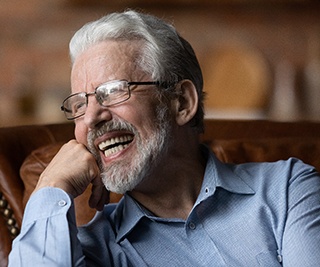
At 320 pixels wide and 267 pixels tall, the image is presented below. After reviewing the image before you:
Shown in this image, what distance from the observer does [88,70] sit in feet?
5.90

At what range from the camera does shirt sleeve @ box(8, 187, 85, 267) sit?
1.52 meters

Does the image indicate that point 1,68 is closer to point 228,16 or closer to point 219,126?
point 228,16

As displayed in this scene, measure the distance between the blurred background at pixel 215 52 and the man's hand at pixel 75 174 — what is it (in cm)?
282

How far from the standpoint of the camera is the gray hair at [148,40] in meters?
1.83

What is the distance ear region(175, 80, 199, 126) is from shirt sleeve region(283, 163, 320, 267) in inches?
11.9

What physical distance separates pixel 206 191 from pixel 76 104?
1.27 ft

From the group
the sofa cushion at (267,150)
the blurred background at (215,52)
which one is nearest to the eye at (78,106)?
the sofa cushion at (267,150)

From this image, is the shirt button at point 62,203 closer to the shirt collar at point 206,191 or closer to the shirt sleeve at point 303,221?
the shirt collar at point 206,191

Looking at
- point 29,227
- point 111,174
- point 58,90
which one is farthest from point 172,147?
point 58,90

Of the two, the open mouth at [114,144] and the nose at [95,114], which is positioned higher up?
the nose at [95,114]

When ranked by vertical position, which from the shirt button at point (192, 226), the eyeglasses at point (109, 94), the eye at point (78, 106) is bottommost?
the shirt button at point (192, 226)

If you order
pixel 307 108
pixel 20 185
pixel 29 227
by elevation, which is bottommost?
pixel 307 108

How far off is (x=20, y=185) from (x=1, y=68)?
8.74 feet

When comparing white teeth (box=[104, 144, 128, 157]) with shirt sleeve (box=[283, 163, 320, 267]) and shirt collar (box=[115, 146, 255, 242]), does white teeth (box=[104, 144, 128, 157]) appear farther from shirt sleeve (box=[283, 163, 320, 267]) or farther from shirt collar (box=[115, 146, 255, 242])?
shirt sleeve (box=[283, 163, 320, 267])
